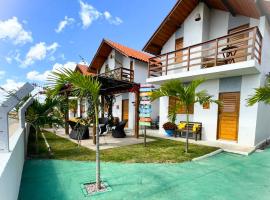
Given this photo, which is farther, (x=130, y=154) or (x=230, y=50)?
(x=230, y=50)

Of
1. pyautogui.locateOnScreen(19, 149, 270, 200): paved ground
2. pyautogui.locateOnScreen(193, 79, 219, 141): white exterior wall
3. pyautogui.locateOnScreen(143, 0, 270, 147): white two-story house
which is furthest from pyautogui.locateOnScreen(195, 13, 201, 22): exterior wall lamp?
pyautogui.locateOnScreen(19, 149, 270, 200): paved ground

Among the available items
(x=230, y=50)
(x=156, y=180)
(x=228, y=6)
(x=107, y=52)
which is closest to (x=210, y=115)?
(x=230, y=50)

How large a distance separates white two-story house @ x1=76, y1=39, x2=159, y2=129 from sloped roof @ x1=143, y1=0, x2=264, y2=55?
285 centimetres

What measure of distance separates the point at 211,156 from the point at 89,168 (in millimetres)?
4344

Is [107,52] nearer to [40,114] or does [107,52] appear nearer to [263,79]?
[40,114]

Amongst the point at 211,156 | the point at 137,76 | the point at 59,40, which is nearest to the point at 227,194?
the point at 211,156

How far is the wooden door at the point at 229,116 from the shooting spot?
8.77 m

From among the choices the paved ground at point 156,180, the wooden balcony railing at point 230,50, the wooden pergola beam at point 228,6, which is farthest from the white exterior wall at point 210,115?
the paved ground at point 156,180

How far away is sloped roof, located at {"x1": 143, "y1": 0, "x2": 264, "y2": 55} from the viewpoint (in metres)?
8.05

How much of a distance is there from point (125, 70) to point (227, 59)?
9087mm

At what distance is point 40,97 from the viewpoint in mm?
6367

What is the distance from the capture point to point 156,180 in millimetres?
4465

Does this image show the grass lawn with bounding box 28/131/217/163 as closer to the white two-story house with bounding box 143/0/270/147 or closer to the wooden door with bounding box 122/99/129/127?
the white two-story house with bounding box 143/0/270/147

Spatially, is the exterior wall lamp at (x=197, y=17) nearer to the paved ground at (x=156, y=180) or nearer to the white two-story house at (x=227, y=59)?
the white two-story house at (x=227, y=59)
